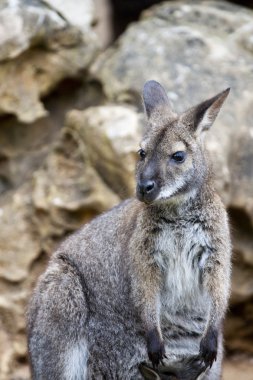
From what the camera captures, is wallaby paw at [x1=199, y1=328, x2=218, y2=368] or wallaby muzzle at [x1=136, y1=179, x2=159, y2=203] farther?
wallaby paw at [x1=199, y1=328, x2=218, y2=368]

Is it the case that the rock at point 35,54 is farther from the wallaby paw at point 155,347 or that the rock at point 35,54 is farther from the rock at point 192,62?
the wallaby paw at point 155,347

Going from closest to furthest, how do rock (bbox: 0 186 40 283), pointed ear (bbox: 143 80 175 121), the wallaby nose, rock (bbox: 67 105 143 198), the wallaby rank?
the wallaby nose
the wallaby
pointed ear (bbox: 143 80 175 121)
rock (bbox: 67 105 143 198)
rock (bbox: 0 186 40 283)

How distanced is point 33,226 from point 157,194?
3050 mm

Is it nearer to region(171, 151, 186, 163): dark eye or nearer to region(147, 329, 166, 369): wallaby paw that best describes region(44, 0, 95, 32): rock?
region(171, 151, 186, 163): dark eye

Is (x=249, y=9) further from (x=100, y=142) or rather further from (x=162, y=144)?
(x=162, y=144)

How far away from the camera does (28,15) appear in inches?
323

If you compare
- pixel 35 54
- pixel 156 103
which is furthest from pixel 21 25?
pixel 156 103

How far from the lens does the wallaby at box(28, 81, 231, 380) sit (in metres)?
5.83

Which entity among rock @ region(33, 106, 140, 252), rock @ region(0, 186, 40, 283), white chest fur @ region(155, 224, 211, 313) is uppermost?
white chest fur @ region(155, 224, 211, 313)

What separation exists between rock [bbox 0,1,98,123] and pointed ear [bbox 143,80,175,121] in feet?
7.33

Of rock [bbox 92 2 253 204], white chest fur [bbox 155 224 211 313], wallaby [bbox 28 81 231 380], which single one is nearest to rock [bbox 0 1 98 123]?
rock [bbox 92 2 253 204]

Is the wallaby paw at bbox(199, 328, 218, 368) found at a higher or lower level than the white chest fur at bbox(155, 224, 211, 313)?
lower

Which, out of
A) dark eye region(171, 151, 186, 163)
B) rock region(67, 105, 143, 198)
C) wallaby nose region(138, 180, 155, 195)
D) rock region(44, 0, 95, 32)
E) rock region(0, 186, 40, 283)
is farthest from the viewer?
rock region(44, 0, 95, 32)

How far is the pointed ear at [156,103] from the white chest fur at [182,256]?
2.21 feet
